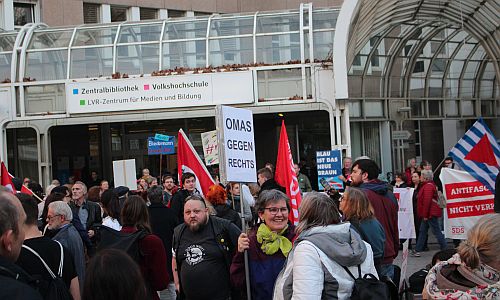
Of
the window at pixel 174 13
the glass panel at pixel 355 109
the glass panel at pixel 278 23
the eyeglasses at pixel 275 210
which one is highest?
the window at pixel 174 13

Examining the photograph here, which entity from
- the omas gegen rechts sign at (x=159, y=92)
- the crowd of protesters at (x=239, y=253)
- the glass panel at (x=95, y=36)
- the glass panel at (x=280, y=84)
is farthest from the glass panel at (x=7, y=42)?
the crowd of protesters at (x=239, y=253)

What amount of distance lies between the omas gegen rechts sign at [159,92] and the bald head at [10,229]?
20549 millimetres

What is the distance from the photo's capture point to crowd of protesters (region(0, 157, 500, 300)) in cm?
403

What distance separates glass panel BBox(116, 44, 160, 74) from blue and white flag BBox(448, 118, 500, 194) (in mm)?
14880

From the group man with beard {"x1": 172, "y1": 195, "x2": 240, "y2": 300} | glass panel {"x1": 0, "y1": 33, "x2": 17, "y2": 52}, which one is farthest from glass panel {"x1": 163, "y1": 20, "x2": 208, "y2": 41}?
man with beard {"x1": 172, "y1": 195, "x2": 240, "y2": 300}

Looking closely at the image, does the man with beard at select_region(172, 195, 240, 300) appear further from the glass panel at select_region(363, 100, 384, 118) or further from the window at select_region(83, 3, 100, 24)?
the window at select_region(83, 3, 100, 24)

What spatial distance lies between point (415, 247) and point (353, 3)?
7242mm

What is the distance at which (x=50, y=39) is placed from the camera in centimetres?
2672

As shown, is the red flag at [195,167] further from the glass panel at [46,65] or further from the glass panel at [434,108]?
the glass panel at [434,108]

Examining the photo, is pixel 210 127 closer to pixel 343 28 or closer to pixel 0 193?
pixel 343 28

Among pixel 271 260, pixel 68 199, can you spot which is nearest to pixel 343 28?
pixel 68 199

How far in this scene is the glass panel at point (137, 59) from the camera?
25672 mm

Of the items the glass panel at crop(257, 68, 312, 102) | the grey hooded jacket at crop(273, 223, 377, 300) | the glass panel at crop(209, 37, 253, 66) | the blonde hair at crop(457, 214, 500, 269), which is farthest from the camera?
the glass panel at crop(209, 37, 253, 66)

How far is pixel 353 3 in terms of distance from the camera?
21938mm
